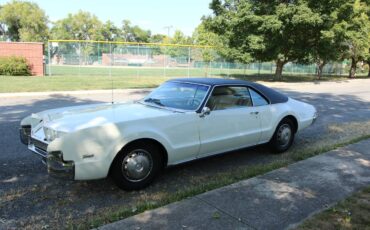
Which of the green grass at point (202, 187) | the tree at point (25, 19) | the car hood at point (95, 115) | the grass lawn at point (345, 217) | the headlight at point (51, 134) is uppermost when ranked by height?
the tree at point (25, 19)

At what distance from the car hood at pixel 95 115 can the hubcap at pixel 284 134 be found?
7.97ft

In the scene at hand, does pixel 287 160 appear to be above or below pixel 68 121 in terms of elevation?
below

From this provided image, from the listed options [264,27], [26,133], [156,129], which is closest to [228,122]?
[156,129]

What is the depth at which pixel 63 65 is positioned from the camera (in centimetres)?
3009

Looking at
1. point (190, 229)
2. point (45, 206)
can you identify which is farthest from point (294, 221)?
point (45, 206)

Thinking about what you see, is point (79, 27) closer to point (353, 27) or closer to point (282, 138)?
point (353, 27)

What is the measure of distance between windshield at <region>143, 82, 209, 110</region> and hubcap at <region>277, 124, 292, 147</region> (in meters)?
1.87

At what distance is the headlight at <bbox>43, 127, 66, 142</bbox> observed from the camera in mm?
4131

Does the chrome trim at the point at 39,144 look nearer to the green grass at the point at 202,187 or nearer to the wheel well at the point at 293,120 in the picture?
the green grass at the point at 202,187

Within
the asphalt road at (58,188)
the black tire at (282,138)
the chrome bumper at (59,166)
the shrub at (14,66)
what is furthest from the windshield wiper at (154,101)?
the shrub at (14,66)

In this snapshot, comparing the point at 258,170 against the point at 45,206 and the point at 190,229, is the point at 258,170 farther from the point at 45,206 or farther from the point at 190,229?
the point at 45,206

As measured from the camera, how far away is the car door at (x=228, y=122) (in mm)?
5184

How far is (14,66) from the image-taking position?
2366 centimetres

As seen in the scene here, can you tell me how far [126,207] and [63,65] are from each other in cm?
2810
